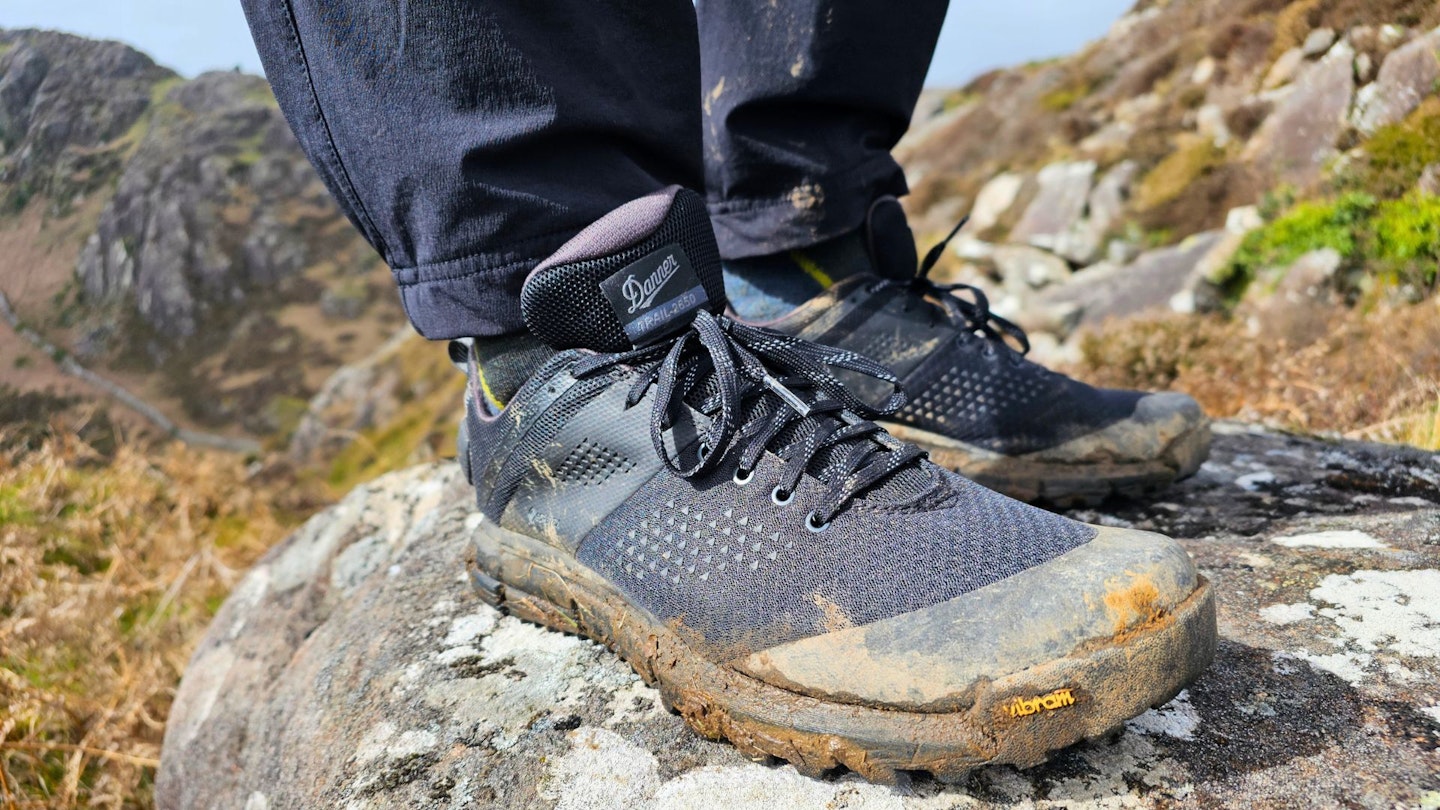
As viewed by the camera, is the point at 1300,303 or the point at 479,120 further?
the point at 1300,303

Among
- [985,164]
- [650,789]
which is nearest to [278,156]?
[650,789]

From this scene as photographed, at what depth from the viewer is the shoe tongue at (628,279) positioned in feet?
3.72

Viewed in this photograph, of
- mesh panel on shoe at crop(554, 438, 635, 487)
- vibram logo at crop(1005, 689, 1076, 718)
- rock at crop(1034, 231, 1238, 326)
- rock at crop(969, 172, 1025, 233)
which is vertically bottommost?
rock at crop(969, 172, 1025, 233)

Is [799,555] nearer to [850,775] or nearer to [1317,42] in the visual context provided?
[850,775]

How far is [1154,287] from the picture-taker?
747cm

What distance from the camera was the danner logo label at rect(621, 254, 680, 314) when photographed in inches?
45.6

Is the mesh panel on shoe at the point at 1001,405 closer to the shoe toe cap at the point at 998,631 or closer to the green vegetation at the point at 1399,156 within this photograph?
the shoe toe cap at the point at 998,631

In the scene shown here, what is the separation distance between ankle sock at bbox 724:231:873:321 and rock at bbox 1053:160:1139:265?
9.91 meters

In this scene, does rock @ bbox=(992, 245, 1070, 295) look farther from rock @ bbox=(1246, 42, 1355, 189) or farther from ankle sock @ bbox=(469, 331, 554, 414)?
ankle sock @ bbox=(469, 331, 554, 414)

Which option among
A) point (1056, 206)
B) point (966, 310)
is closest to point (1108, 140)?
point (1056, 206)

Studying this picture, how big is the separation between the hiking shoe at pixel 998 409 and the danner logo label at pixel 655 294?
50cm

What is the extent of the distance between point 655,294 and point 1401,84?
307 inches

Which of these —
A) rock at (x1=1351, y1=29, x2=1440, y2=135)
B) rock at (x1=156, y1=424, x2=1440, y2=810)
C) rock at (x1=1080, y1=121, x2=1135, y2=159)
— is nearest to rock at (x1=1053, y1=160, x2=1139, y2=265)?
rock at (x1=1080, y1=121, x2=1135, y2=159)

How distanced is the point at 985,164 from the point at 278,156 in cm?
1538
